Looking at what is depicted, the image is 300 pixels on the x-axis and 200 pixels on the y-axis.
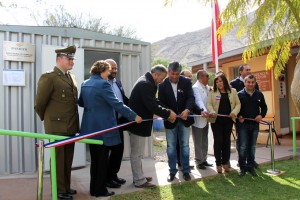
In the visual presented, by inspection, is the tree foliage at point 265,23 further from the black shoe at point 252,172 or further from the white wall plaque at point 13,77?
the white wall plaque at point 13,77

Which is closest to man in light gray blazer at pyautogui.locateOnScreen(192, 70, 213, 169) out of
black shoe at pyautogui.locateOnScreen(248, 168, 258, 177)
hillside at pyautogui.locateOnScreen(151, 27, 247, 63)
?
black shoe at pyautogui.locateOnScreen(248, 168, 258, 177)

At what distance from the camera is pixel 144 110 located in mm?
4809

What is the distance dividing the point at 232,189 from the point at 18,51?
14.2 feet

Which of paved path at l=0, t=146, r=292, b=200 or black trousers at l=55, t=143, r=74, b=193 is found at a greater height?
black trousers at l=55, t=143, r=74, b=193

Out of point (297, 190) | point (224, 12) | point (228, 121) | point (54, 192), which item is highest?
point (224, 12)

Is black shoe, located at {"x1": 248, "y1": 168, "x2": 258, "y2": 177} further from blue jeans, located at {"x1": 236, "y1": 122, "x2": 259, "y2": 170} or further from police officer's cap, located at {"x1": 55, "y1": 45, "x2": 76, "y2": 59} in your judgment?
police officer's cap, located at {"x1": 55, "y1": 45, "x2": 76, "y2": 59}

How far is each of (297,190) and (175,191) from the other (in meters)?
1.82

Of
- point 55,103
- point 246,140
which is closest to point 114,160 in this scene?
point 55,103

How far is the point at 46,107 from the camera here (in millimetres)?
4262

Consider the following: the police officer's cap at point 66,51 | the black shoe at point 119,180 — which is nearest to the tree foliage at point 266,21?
the police officer's cap at point 66,51

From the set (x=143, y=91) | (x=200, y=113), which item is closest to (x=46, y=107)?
(x=143, y=91)

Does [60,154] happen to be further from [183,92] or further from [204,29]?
[204,29]

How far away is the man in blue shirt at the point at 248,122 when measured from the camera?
5.49m

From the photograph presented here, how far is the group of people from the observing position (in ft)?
13.9
